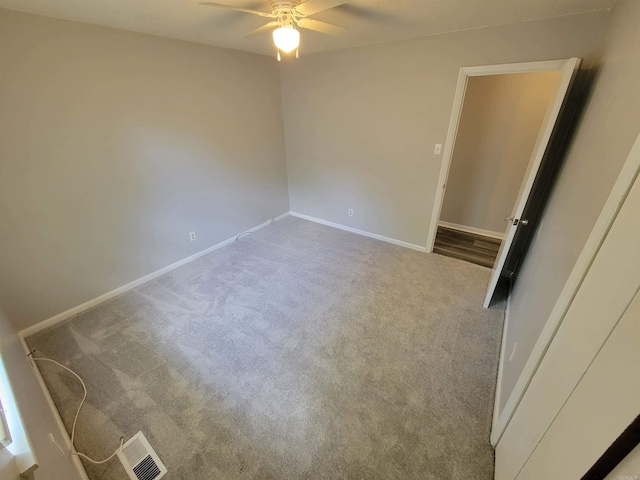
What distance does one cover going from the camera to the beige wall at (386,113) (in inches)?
81.2

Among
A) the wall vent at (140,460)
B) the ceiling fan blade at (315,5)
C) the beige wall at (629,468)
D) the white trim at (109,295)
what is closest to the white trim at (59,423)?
the wall vent at (140,460)

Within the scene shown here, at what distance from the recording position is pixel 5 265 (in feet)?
6.22

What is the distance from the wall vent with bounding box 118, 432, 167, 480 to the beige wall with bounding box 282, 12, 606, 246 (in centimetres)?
308

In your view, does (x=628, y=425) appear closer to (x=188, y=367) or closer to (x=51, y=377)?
(x=188, y=367)

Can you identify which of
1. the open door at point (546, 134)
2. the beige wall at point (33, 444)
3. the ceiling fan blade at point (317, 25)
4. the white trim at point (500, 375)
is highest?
the ceiling fan blade at point (317, 25)

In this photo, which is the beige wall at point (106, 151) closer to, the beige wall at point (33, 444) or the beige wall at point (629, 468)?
the beige wall at point (33, 444)

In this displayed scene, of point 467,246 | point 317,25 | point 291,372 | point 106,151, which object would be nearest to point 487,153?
point 467,246

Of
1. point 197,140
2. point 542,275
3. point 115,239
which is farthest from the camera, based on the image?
point 197,140

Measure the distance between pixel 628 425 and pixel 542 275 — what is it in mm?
1149

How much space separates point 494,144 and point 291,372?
361 cm

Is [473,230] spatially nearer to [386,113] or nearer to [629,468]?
[386,113]

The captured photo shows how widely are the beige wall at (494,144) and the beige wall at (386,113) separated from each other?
1033mm

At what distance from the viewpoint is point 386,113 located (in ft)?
9.50

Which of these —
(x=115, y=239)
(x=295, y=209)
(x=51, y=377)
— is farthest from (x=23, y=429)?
(x=295, y=209)
